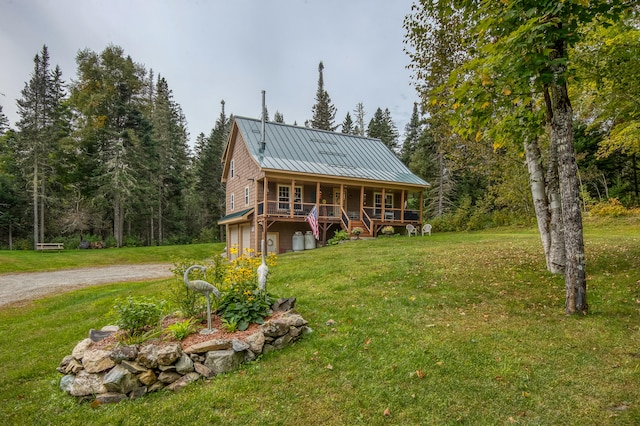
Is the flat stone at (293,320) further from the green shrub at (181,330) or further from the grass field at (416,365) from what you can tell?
the green shrub at (181,330)

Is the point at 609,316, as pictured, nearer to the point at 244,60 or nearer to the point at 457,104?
the point at 457,104

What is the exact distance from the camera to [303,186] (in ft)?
63.8

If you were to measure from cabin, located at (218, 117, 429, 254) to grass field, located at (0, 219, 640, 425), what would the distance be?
10681 millimetres

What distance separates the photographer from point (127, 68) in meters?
31.8

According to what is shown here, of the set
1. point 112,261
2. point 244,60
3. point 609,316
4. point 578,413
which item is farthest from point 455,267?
point 112,261

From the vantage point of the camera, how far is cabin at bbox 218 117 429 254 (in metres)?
17.7

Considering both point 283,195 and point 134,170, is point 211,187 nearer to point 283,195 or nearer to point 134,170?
point 134,170

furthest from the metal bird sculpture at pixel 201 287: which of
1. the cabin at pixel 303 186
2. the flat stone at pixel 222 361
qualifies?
the cabin at pixel 303 186

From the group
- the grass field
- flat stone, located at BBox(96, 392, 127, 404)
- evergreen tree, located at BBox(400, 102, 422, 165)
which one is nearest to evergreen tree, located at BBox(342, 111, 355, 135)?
evergreen tree, located at BBox(400, 102, 422, 165)

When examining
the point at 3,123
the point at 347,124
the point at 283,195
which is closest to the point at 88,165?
the point at 3,123

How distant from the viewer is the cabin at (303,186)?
17.7m

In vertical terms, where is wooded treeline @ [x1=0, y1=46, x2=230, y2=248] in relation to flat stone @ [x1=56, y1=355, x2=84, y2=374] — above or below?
above

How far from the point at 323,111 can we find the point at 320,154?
22969 mm

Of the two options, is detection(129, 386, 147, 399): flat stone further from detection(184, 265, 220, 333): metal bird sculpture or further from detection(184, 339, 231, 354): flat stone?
detection(184, 265, 220, 333): metal bird sculpture
